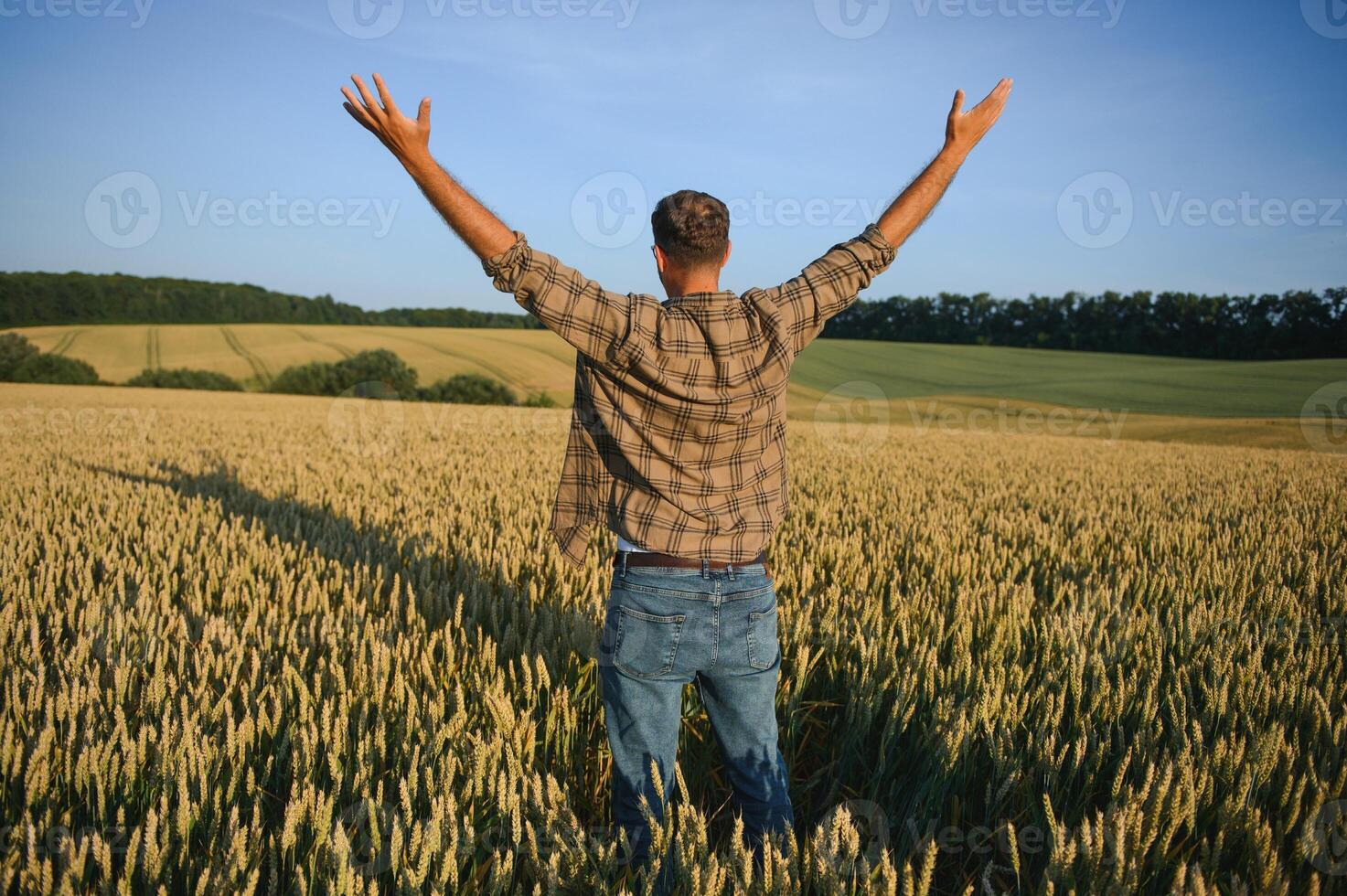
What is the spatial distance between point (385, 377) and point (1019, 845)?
41.5m

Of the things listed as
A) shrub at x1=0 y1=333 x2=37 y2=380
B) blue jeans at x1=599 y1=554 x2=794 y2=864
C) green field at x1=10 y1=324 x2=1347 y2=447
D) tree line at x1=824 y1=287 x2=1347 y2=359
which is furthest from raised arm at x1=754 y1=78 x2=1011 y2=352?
tree line at x1=824 y1=287 x2=1347 y2=359

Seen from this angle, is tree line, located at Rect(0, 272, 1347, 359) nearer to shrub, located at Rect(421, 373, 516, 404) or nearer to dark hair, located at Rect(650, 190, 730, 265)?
shrub, located at Rect(421, 373, 516, 404)

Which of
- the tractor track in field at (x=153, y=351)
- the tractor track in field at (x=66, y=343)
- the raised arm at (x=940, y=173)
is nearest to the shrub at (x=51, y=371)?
the tractor track in field at (x=66, y=343)

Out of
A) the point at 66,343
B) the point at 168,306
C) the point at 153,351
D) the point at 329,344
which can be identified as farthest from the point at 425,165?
the point at 168,306

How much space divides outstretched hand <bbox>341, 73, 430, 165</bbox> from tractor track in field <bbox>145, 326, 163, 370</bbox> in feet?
153

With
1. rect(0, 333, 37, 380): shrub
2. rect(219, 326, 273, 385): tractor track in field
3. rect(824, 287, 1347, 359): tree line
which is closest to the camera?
rect(0, 333, 37, 380): shrub

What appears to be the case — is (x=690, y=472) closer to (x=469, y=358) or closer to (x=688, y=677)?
(x=688, y=677)

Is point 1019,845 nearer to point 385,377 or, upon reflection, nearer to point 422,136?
point 422,136

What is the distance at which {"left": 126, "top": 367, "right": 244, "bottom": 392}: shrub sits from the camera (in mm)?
38062

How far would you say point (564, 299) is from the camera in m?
1.68

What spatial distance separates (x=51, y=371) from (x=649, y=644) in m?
47.5

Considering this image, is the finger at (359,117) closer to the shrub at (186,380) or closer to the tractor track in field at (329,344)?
the shrub at (186,380)

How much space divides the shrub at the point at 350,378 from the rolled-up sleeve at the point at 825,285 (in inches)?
1571

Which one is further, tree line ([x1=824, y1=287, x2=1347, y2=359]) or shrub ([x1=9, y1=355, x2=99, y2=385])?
tree line ([x1=824, y1=287, x2=1347, y2=359])
